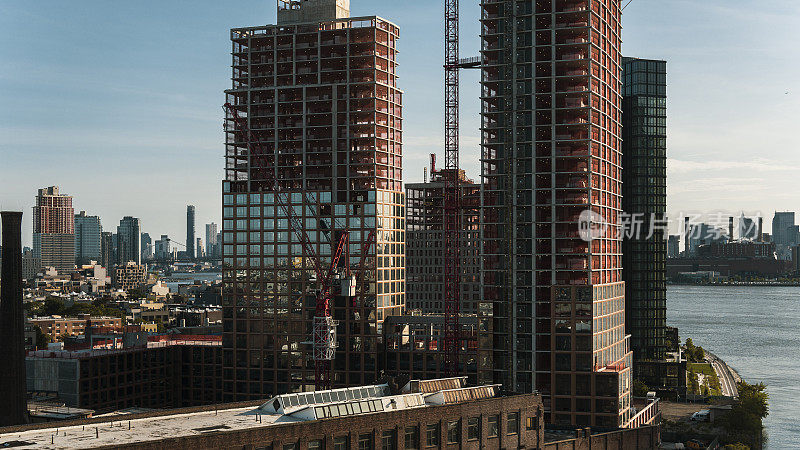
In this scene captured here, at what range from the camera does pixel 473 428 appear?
220 feet

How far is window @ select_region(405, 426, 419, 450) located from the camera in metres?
62.2

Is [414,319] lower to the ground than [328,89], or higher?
lower

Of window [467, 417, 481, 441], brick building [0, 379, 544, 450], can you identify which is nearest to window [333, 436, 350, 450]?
brick building [0, 379, 544, 450]

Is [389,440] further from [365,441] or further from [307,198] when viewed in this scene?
[307,198]

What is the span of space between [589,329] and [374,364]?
120 ft

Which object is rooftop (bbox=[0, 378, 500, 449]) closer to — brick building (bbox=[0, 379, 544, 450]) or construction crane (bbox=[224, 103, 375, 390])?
brick building (bbox=[0, 379, 544, 450])

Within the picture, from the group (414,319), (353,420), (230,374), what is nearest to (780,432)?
(414,319)

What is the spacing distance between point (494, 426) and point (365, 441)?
533 inches

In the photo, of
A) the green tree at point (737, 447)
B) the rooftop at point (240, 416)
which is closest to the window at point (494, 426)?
the rooftop at point (240, 416)

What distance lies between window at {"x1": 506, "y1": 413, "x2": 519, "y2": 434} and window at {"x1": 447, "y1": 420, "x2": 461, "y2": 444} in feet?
19.2

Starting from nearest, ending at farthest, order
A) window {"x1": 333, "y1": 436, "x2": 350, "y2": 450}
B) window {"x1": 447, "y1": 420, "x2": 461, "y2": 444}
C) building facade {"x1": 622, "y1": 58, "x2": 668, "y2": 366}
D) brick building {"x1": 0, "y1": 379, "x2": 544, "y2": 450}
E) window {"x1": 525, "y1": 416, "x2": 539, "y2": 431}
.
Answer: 1. brick building {"x1": 0, "y1": 379, "x2": 544, "y2": 450}
2. window {"x1": 333, "y1": 436, "x2": 350, "y2": 450}
3. window {"x1": 447, "y1": 420, "x2": 461, "y2": 444}
4. window {"x1": 525, "y1": 416, "x2": 539, "y2": 431}
5. building facade {"x1": 622, "y1": 58, "x2": 668, "y2": 366}

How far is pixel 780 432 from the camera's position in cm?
14400

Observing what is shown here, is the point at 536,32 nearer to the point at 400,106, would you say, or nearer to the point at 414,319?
the point at 400,106

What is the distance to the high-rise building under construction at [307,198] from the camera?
452 ft
